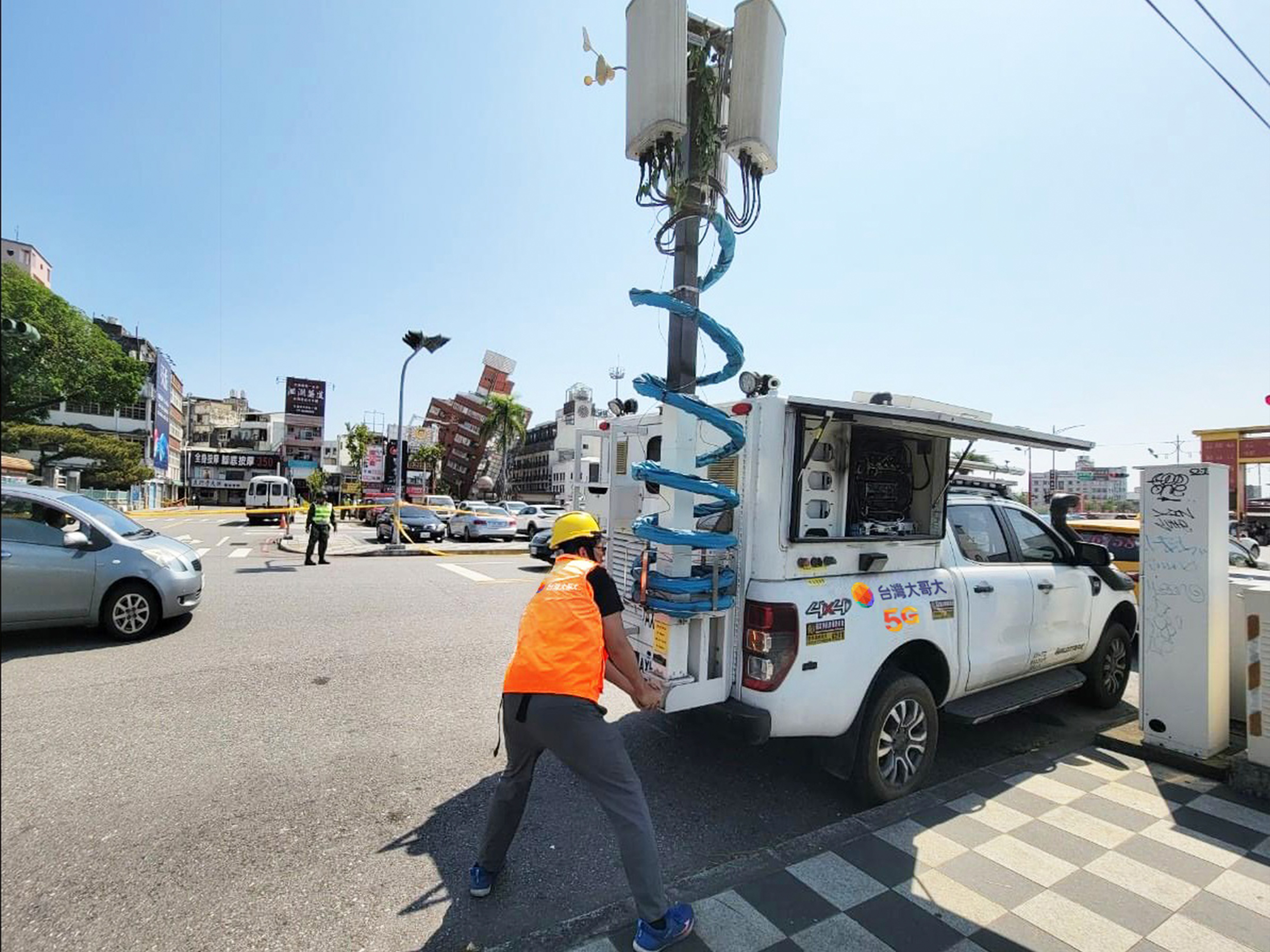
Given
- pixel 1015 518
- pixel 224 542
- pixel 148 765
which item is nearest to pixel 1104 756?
pixel 1015 518

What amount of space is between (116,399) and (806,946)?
292 cm

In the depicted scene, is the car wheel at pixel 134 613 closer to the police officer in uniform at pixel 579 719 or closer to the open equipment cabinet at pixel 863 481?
the police officer in uniform at pixel 579 719

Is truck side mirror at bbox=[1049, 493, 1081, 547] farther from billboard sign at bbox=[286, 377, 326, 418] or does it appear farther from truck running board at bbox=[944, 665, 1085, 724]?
billboard sign at bbox=[286, 377, 326, 418]

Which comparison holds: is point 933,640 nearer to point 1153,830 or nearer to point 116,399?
point 1153,830

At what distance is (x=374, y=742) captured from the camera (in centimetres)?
447

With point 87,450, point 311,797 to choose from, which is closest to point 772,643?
point 311,797

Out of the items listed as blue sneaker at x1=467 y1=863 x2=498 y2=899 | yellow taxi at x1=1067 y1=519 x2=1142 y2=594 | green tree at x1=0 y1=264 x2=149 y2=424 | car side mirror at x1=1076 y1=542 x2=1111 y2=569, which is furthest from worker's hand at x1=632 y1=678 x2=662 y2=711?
yellow taxi at x1=1067 y1=519 x2=1142 y2=594

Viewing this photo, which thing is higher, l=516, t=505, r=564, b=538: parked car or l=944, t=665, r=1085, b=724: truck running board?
l=516, t=505, r=564, b=538: parked car

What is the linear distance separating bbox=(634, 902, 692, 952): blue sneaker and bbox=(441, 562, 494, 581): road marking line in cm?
1058

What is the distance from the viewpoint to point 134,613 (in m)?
5.78

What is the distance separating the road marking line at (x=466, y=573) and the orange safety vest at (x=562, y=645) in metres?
10.3

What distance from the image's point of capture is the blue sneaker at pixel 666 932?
2416 millimetres

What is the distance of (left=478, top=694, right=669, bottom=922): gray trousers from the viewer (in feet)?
8.11

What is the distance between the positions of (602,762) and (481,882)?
2.91ft
